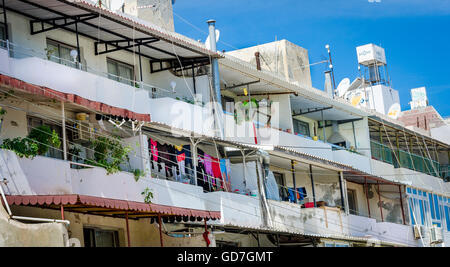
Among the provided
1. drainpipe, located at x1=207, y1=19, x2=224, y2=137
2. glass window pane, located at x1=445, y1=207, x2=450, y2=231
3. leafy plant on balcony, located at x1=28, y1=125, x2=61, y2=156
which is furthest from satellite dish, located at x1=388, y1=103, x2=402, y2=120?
leafy plant on balcony, located at x1=28, y1=125, x2=61, y2=156

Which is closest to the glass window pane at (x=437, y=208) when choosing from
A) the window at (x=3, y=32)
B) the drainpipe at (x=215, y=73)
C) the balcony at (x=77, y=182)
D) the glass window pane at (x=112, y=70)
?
the drainpipe at (x=215, y=73)

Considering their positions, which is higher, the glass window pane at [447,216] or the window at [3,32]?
the window at [3,32]

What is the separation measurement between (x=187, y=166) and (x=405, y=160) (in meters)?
20.1

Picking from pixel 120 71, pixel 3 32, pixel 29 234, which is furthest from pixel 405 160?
pixel 29 234

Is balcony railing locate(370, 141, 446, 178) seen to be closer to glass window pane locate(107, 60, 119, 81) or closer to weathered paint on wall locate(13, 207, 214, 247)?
glass window pane locate(107, 60, 119, 81)

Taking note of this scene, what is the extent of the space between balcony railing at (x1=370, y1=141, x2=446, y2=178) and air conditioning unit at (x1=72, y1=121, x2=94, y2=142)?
20.2m

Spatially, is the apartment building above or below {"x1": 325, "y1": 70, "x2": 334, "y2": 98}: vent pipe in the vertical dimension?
below

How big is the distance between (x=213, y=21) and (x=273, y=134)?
4.76 meters

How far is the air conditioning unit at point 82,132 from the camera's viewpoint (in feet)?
72.2

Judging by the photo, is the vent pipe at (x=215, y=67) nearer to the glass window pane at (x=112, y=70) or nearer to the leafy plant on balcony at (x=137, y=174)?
the glass window pane at (x=112, y=70)

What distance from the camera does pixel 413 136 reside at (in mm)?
45469

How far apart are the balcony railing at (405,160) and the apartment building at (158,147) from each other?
108cm

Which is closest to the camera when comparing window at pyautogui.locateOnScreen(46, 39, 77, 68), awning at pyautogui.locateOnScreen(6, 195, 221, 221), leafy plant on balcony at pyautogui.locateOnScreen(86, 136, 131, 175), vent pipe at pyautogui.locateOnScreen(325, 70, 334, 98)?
awning at pyautogui.locateOnScreen(6, 195, 221, 221)

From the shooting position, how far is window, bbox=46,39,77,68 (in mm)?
23234
